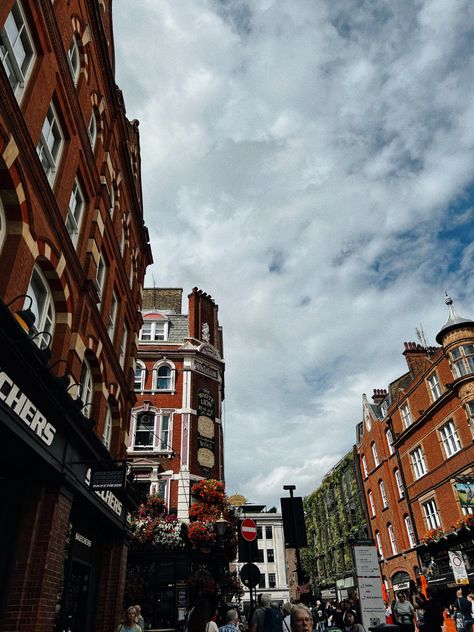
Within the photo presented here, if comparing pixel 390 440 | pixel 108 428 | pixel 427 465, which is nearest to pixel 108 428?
pixel 108 428

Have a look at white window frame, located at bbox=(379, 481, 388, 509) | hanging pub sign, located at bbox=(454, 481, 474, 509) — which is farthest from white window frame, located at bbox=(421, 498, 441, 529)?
hanging pub sign, located at bbox=(454, 481, 474, 509)

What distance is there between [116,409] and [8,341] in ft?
29.5

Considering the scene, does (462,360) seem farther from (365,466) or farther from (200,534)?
(365,466)

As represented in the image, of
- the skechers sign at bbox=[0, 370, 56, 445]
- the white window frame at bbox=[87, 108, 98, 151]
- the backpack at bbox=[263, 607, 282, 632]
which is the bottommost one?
the backpack at bbox=[263, 607, 282, 632]

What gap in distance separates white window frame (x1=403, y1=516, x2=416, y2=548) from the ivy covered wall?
8230 millimetres

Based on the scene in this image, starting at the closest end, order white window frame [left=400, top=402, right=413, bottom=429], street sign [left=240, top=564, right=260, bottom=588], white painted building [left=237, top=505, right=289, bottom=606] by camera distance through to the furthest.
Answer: street sign [left=240, top=564, right=260, bottom=588], white window frame [left=400, top=402, right=413, bottom=429], white painted building [left=237, top=505, right=289, bottom=606]

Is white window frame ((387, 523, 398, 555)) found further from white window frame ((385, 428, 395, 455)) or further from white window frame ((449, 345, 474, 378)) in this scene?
white window frame ((449, 345, 474, 378))

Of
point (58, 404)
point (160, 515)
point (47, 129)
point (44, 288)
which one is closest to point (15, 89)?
point (47, 129)

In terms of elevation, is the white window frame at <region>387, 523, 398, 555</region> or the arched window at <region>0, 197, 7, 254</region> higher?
the arched window at <region>0, 197, 7, 254</region>

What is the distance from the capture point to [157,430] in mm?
26875

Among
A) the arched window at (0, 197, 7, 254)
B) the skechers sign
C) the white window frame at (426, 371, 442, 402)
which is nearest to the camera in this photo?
the skechers sign

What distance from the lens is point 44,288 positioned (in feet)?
31.7

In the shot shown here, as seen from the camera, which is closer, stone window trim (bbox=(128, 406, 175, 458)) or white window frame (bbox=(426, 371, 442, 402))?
stone window trim (bbox=(128, 406, 175, 458))

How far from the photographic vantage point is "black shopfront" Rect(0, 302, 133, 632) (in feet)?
22.3
